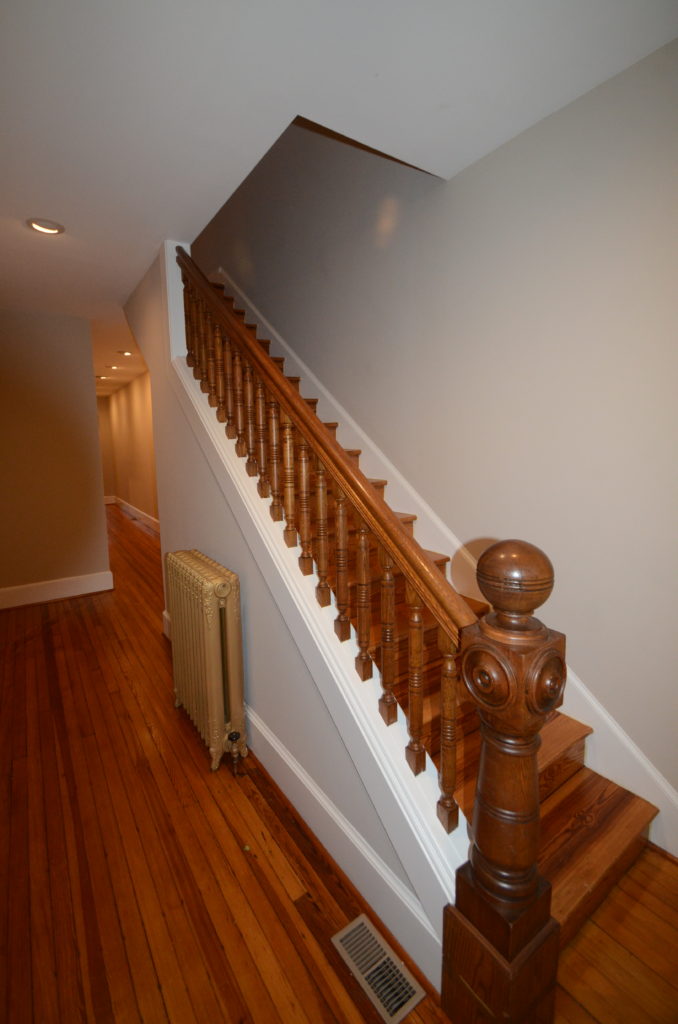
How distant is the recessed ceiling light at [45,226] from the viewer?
2.15m

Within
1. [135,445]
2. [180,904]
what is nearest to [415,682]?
[180,904]

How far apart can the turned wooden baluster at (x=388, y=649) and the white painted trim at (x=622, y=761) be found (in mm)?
872

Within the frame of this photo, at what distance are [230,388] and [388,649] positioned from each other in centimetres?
141

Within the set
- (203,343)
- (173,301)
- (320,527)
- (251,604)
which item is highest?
(173,301)

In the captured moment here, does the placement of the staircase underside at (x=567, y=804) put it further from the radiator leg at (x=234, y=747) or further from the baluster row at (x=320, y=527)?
the radiator leg at (x=234, y=747)

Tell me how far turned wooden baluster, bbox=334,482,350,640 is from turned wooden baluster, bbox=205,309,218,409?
1141 millimetres

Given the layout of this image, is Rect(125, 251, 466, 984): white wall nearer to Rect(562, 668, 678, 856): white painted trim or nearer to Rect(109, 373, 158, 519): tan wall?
Rect(562, 668, 678, 856): white painted trim

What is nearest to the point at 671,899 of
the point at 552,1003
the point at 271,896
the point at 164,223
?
the point at 552,1003

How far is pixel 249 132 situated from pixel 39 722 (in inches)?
116

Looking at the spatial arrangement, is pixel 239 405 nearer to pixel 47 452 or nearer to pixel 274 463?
pixel 274 463

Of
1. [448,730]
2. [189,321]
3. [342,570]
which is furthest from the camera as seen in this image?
[189,321]

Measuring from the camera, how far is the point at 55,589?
4.11 metres

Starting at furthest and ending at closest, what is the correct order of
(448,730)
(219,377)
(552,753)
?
(219,377) < (552,753) < (448,730)

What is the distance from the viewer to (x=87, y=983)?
118cm
